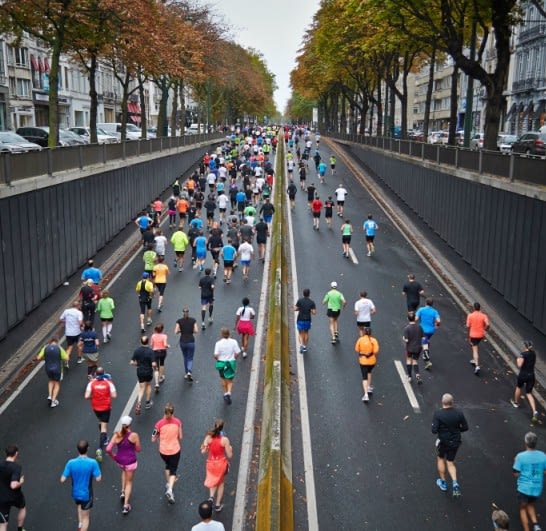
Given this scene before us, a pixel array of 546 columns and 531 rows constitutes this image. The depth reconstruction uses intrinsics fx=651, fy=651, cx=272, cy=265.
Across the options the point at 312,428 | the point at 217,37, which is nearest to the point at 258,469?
the point at 312,428

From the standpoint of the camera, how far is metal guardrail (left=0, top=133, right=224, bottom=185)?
17266 millimetres

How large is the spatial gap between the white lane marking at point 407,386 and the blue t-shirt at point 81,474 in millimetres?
7236

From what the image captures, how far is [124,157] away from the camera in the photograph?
31.1 meters

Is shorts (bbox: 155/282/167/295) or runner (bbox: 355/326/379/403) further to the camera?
shorts (bbox: 155/282/167/295)

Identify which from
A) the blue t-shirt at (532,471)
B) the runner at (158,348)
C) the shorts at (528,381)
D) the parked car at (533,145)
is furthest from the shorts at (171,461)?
the parked car at (533,145)

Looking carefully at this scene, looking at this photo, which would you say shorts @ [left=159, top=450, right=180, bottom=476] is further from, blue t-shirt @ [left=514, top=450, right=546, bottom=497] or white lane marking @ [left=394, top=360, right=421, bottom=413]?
white lane marking @ [left=394, top=360, right=421, bottom=413]

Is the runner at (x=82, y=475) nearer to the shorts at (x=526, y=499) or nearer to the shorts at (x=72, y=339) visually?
the shorts at (x=526, y=499)

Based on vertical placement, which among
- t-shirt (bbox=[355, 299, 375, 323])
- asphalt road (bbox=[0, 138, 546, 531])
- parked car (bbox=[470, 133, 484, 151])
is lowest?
asphalt road (bbox=[0, 138, 546, 531])

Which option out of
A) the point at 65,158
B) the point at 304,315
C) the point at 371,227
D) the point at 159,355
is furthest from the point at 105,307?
the point at 371,227

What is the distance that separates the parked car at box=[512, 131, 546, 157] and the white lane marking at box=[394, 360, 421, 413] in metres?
16.9

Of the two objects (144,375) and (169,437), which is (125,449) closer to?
(169,437)

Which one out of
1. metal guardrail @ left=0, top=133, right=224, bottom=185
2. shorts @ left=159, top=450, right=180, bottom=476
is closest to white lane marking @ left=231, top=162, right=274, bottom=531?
shorts @ left=159, top=450, right=180, bottom=476

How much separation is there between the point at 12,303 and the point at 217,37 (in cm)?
4693

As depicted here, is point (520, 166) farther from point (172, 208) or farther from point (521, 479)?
point (172, 208)
